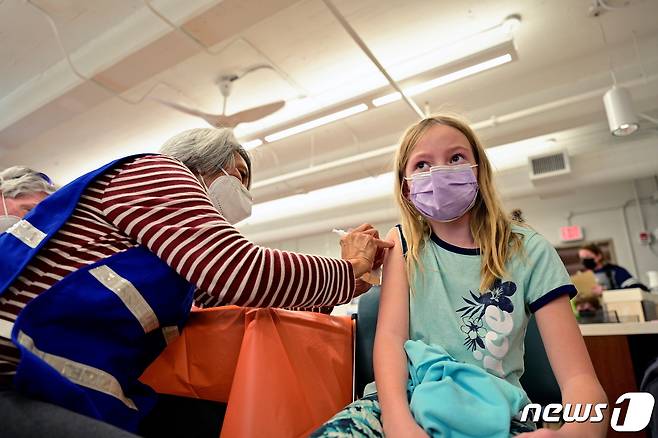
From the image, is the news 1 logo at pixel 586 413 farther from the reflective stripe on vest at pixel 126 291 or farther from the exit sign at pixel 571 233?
the exit sign at pixel 571 233

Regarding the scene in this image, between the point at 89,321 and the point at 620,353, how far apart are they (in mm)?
1985

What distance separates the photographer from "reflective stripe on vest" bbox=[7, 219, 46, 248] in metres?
0.77

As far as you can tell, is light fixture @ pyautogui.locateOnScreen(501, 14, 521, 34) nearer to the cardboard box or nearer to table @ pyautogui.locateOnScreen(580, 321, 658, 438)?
the cardboard box

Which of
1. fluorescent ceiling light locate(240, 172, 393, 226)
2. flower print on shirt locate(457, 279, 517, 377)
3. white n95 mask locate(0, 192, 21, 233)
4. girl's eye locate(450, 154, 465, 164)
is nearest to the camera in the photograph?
flower print on shirt locate(457, 279, 517, 377)

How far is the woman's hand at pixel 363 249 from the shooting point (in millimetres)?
1095

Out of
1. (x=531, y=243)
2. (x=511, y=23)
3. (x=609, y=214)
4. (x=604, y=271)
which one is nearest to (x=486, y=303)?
(x=531, y=243)

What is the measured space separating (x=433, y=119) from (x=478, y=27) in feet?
9.51

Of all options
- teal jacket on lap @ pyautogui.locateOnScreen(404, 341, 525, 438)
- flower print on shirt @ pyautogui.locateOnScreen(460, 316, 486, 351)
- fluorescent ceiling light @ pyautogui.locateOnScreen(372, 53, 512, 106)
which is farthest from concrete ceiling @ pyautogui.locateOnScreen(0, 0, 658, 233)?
teal jacket on lap @ pyautogui.locateOnScreen(404, 341, 525, 438)

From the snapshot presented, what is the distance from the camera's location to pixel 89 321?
0.76 meters

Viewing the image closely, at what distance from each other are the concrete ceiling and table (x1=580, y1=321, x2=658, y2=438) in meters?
2.66

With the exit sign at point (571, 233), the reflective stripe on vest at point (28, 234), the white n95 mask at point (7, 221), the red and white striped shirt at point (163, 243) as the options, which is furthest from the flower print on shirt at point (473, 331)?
the exit sign at point (571, 233)

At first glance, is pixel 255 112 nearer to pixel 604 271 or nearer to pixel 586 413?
pixel 586 413

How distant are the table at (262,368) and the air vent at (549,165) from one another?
4.67 meters

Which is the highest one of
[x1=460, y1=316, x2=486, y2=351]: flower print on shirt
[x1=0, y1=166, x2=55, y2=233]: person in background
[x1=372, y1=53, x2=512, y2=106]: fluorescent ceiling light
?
[x1=372, y1=53, x2=512, y2=106]: fluorescent ceiling light
